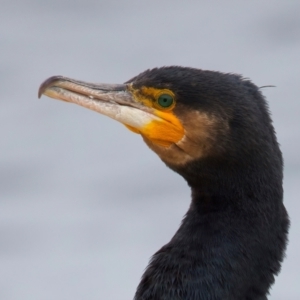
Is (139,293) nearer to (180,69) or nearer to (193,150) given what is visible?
(193,150)

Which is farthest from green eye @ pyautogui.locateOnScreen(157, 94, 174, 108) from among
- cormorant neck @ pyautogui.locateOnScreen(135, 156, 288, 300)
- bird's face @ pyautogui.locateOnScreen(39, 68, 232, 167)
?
cormorant neck @ pyautogui.locateOnScreen(135, 156, 288, 300)

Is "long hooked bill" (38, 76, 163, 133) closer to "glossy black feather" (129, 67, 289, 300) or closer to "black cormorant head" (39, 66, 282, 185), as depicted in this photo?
"black cormorant head" (39, 66, 282, 185)

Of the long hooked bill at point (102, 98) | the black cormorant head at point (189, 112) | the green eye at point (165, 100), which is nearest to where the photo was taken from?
the black cormorant head at point (189, 112)

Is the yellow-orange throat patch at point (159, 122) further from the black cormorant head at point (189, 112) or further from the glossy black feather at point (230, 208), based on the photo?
the glossy black feather at point (230, 208)

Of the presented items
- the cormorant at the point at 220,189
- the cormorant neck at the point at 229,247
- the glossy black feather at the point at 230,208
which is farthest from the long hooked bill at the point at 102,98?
the cormorant neck at the point at 229,247

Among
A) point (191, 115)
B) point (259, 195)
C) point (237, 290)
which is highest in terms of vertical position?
point (191, 115)

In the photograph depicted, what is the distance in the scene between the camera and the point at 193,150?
5797 millimetres

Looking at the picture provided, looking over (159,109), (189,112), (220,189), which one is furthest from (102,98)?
(220,189)

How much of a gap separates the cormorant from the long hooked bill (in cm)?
14

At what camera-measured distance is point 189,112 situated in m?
5.78

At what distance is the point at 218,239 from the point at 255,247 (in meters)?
0.19

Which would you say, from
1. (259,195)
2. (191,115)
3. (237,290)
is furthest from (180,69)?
(237,290)

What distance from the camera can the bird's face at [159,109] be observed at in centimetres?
575

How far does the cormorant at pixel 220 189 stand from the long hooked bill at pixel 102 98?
140 mm
